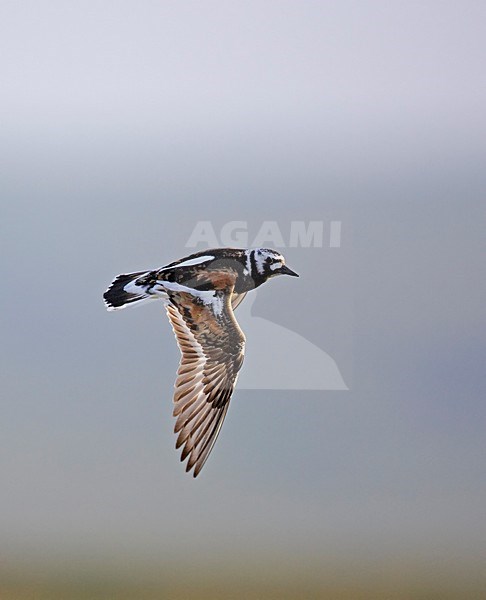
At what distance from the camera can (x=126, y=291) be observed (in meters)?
2.69

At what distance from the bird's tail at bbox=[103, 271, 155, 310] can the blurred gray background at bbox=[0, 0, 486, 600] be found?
0.10ft

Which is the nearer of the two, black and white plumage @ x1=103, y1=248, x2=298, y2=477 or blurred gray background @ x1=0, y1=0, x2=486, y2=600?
black and white plumage @ x1=103, y1=248, x2=298, y2=477

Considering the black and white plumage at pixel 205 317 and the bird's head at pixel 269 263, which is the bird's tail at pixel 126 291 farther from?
the bird's head at pixel 269 263

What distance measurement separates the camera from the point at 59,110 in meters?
2.74

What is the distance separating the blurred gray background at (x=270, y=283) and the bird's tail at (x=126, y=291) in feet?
0.10

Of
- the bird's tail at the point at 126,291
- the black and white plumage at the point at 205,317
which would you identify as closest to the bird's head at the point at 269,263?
the black and white plumage at the point at 205,317

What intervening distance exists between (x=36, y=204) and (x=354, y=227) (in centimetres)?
93

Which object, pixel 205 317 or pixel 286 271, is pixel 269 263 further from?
pixel 205 317

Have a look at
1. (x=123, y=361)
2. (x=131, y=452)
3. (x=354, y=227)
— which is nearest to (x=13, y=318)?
(x=123, y=361)

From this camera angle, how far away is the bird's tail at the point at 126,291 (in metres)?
2.65

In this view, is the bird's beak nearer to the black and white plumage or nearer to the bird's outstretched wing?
the black and white plumage

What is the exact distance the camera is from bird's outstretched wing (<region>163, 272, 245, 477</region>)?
249 centimetres

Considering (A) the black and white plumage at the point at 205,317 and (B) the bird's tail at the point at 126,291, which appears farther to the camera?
(B) the bird's tail at the point at 126,291

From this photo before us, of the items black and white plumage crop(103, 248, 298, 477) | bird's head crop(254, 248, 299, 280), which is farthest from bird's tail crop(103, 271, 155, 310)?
bird's head crop(254, 248, 299, 280)
